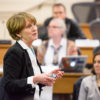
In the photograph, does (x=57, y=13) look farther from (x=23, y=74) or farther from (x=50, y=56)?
(x=23, y=74)

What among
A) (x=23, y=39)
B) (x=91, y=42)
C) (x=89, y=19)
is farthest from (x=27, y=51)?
(x=89, y=19)

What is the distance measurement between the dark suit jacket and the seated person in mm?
2186

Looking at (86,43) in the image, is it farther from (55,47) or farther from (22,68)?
(22,68)

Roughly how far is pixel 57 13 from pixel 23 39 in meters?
3.32

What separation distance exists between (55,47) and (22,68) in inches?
92.6

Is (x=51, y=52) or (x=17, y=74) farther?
(x=51, y=52)

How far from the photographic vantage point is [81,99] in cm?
318

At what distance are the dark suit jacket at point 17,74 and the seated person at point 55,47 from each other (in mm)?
2186

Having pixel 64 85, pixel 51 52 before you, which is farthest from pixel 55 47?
pixel 64 85

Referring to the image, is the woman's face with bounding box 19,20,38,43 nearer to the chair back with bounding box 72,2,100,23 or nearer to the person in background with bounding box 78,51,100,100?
the person in background with bounding box 78,51,100,100

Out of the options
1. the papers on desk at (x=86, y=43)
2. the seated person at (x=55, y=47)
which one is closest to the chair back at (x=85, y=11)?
the papers on desk at (x=86, y=43)

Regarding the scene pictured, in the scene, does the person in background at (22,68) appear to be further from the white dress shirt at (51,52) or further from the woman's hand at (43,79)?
the white dress shirt at (51,52)

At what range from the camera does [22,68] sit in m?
2.07

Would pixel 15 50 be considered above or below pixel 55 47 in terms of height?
above
